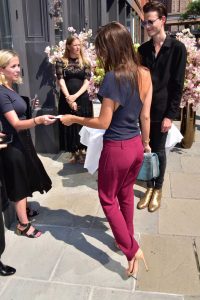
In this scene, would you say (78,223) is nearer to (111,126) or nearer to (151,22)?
(111,126)

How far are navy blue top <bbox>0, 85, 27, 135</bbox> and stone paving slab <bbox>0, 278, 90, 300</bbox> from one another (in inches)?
52.1

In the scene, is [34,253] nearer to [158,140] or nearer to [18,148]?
[18,148]

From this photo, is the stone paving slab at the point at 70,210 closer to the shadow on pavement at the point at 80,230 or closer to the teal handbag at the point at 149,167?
the shadow on pavement at the point at 80,230

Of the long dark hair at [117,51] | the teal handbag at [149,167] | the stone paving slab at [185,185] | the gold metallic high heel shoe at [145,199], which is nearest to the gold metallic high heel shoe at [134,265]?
the teal handbag at [149,167]

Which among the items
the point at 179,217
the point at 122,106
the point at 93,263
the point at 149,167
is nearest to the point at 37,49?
the point at 149,167

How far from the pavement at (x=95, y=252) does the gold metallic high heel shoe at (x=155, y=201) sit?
74mm

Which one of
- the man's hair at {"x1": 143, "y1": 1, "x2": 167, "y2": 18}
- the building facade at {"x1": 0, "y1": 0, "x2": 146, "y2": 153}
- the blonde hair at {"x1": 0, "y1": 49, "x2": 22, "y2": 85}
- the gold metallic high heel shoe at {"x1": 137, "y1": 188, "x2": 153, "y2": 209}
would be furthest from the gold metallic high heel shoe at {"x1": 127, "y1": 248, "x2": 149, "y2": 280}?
the building facade at {"x1": 0, "y1": 0, "x2": 146, "y2": 153}

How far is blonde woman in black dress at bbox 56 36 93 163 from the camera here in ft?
16.9

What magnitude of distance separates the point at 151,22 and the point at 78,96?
6.45ft

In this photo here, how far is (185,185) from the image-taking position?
15.7 feet

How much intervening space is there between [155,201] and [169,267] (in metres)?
1.16

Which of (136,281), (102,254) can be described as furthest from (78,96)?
(136,281)

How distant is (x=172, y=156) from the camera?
6.00 metres

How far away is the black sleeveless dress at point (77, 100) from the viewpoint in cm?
519
